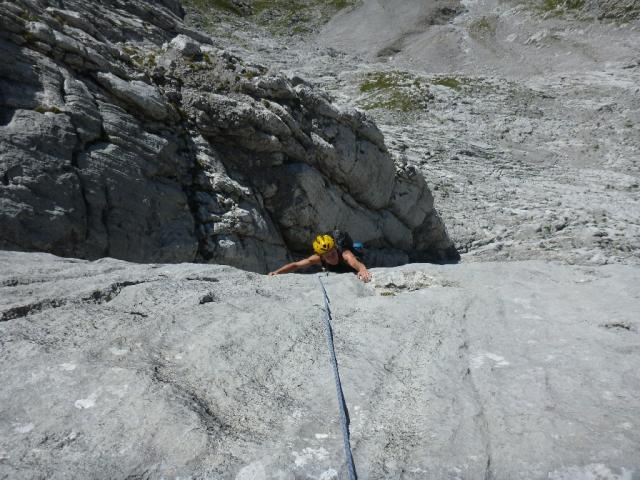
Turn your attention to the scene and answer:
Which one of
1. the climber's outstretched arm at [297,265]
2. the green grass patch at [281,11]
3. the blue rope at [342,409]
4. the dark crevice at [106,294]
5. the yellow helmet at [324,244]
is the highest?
the green grass patch at [281,11]

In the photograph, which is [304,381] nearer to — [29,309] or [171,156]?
[29,309]

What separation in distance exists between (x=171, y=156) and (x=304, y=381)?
11374 mm

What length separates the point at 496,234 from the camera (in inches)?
902


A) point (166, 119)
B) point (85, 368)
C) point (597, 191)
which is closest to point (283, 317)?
point (85, 368)

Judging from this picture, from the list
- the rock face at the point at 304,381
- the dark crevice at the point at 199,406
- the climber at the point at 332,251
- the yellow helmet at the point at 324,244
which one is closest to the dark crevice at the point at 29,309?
the rock face at the point at 304,381

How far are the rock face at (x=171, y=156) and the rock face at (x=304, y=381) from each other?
449 cm

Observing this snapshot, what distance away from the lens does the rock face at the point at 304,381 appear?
3.39 m

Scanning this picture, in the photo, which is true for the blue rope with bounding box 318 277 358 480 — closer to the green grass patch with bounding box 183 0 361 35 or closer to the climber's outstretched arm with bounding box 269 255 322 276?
the climber's outstretched arm with bounding box 269 255 322 276

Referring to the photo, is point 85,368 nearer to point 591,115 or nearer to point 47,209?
point 47,209

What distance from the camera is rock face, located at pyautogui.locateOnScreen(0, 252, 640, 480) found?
339 centimetres

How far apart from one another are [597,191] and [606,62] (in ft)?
105

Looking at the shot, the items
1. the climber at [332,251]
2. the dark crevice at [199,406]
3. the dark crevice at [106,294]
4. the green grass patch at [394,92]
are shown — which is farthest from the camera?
the green grass patch at [394,92]

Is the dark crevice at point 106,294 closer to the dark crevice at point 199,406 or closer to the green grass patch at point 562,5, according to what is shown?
the dark crevice at point 199,406

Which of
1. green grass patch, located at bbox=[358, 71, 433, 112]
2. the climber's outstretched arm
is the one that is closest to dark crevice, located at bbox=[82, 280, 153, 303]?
the climber's outstretched arm
